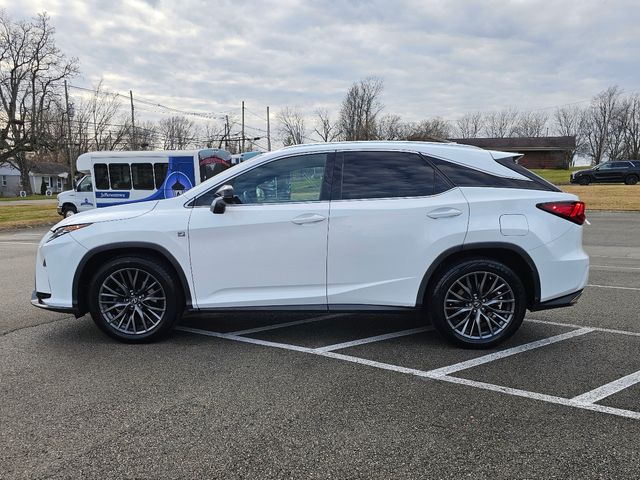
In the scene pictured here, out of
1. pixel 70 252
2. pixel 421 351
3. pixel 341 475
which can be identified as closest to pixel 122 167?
pixel 70 252

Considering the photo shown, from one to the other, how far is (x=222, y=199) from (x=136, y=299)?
126 cm

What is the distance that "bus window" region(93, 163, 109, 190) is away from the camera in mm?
19172

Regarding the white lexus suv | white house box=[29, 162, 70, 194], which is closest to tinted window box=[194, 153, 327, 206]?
the white lexus suv

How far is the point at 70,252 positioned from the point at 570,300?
4.58m

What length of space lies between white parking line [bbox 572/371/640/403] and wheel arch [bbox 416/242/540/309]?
907mm

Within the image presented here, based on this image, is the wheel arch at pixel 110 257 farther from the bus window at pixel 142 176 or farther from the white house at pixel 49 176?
the white house at pixel 49 176

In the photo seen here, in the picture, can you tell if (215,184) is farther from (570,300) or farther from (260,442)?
(570,300)

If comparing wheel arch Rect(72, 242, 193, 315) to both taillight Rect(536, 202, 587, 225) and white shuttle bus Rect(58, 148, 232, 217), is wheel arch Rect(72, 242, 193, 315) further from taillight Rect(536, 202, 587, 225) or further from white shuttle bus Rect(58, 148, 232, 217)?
white shuttle bus Rect(58, 148, 232, 217)

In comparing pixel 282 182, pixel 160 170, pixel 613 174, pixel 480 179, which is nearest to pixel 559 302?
pixel 480 179

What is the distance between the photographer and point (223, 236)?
4.22 m

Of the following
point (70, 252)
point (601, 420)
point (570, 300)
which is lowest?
point (601, 420)

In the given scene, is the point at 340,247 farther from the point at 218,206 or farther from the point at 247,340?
the point at 247,340

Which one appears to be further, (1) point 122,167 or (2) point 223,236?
(1) point 122,167

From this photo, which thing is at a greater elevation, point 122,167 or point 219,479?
point 122,167
